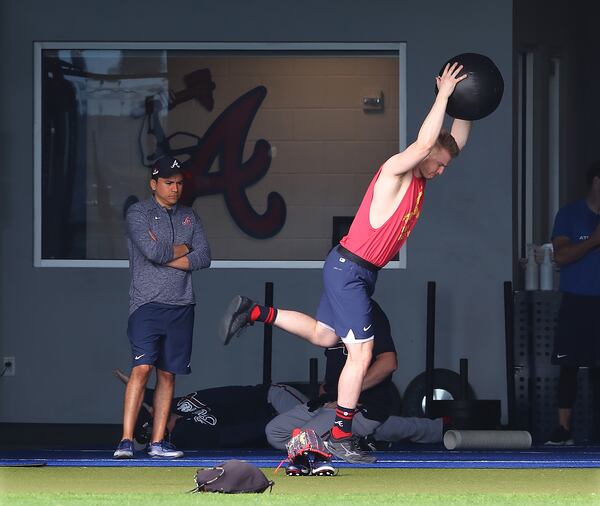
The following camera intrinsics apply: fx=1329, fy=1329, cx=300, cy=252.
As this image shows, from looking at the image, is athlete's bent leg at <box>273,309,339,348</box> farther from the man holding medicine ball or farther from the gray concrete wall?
the gray concrete wall

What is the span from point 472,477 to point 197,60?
4127 millimetres

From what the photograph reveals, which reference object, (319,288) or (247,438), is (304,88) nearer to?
(319,288)

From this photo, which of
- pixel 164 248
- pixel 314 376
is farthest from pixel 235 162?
pixel 164 248

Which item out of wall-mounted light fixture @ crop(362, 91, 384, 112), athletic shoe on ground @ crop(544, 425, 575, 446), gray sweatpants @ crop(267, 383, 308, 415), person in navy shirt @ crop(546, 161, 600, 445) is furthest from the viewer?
wall-mounted light fixture @ crop(362, 91, 384, 112)

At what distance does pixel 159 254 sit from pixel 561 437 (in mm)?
2660

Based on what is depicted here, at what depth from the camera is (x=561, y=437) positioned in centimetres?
754

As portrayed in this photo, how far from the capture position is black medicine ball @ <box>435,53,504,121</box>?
5824 millimetres

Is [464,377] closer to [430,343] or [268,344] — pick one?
[430,343]

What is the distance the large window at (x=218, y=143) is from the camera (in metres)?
8.77

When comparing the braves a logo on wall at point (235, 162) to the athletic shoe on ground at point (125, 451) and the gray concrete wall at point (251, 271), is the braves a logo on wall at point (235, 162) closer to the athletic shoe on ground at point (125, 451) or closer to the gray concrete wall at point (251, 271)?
the gray concrete wall at point (251, 271)

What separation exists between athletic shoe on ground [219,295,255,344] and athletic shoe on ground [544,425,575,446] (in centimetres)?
232

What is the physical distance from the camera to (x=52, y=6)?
8.65 meters

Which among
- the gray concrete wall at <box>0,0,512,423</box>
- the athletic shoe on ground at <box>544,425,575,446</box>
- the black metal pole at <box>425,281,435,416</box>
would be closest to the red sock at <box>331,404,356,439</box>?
the athletic shoe on ground at <box>544,425,575,446</box>

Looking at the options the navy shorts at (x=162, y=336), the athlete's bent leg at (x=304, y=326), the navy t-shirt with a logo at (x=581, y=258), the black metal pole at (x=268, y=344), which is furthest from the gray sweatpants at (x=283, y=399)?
the navy t-shirt with a logo at (x=581, y=258)
